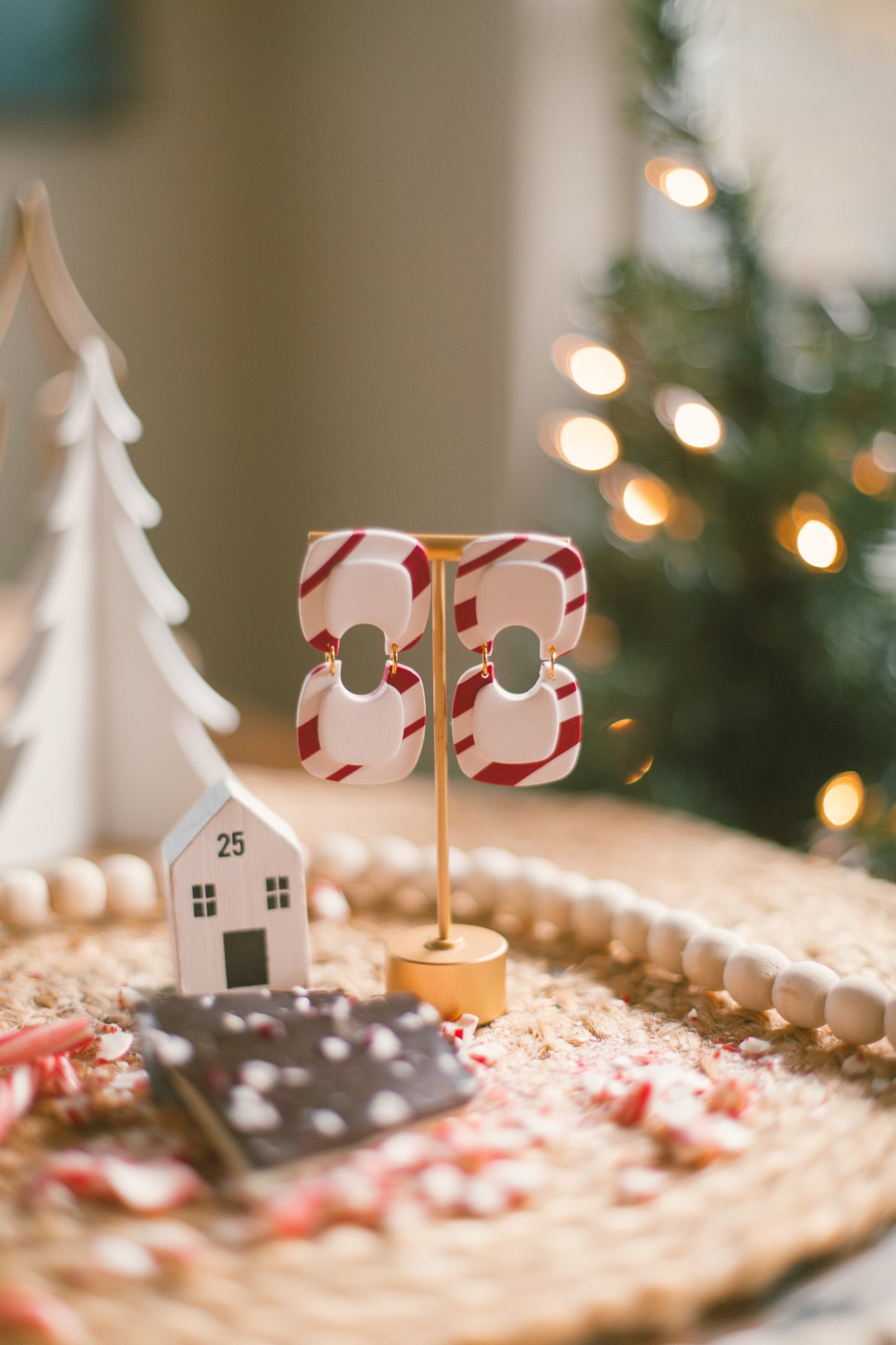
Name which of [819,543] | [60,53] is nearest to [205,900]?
[819,543]

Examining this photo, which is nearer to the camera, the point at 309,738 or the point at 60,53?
the point at 309,738

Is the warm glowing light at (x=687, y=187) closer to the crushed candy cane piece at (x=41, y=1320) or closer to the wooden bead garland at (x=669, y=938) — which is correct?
the wooden bead garland at (x=669, y=938)

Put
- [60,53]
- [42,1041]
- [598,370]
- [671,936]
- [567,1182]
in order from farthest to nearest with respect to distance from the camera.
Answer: [60,53], [598,370], [671,936], [42,1041], [567,1182]

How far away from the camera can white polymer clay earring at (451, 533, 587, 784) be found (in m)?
0.64

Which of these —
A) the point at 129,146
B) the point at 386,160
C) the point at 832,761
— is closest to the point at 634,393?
the point at 832,761

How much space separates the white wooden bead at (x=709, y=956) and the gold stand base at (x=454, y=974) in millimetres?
130

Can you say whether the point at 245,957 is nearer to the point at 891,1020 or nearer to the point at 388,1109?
the point at 388,1109

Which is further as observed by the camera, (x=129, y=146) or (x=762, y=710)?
(x=129, y=146)

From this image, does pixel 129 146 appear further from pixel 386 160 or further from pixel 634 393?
pixel 634 393

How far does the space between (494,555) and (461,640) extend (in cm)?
6

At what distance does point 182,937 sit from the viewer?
672 millimetres

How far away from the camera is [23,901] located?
0.84 meters

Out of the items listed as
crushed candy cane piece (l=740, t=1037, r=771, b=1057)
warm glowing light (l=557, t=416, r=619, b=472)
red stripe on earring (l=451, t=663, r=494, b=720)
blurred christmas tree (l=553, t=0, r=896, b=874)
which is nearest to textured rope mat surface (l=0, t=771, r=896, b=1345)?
crushed candy cane piece (l=740, t=1037, r=771, b=1057)

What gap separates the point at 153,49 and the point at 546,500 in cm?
105
